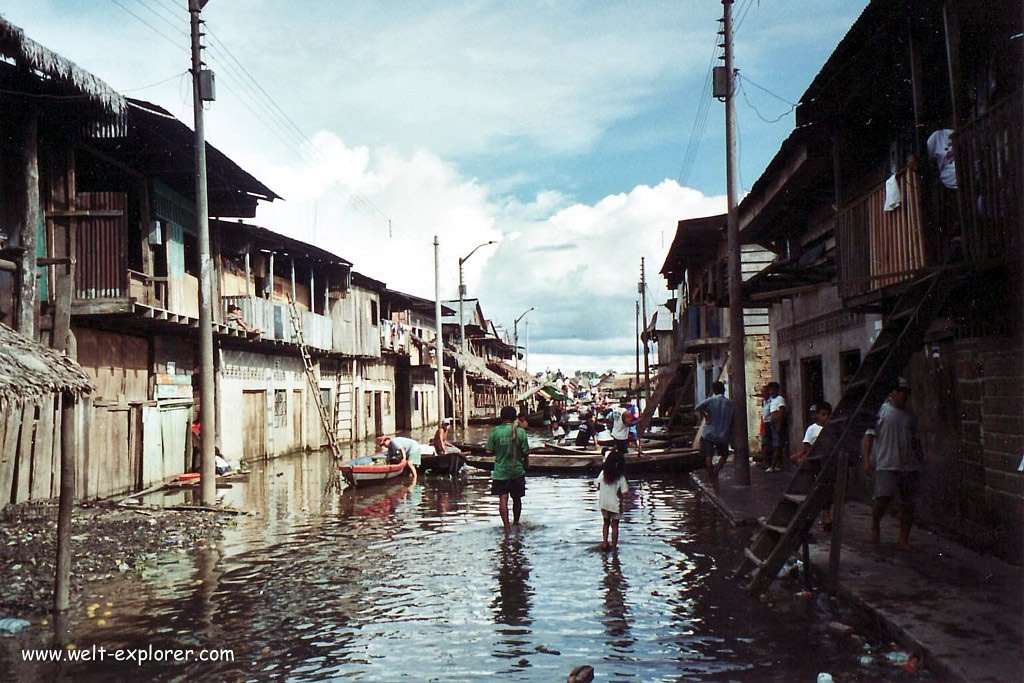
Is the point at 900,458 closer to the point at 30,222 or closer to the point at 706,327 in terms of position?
the point at 30,222

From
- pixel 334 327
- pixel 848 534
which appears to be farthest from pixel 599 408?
pixel 848 534

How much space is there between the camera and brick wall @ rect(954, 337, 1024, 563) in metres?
8.27

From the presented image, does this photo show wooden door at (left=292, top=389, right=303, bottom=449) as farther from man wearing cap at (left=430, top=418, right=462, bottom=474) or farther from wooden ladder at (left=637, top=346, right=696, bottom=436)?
wooden ladder at (left=637, top=346, right=696, bottom=436)

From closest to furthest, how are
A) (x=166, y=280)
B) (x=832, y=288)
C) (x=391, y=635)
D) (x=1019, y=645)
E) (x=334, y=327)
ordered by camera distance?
(x=1019, y=645) < (x=391, y=635) < (x=832, y=288) < (x=166, y=280) < (x=334, y=327)

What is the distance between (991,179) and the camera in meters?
7.71

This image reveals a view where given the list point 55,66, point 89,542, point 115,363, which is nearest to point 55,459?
point 115,363

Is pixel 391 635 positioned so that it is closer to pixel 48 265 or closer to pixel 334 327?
pixel 48 265

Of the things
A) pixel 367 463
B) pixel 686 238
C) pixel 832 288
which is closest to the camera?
pixel 832 288

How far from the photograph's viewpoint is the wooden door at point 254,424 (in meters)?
25.3

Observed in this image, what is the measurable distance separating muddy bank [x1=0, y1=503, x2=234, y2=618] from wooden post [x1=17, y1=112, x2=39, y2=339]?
9.86ft

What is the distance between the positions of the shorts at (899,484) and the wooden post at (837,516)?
5.70 feet

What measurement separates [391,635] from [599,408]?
52.0 metres

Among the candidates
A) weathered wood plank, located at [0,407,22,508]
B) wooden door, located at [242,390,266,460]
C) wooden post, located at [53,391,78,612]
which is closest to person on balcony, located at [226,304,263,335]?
wooden door, located at [242,390,266,460]

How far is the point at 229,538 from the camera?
11977mm
